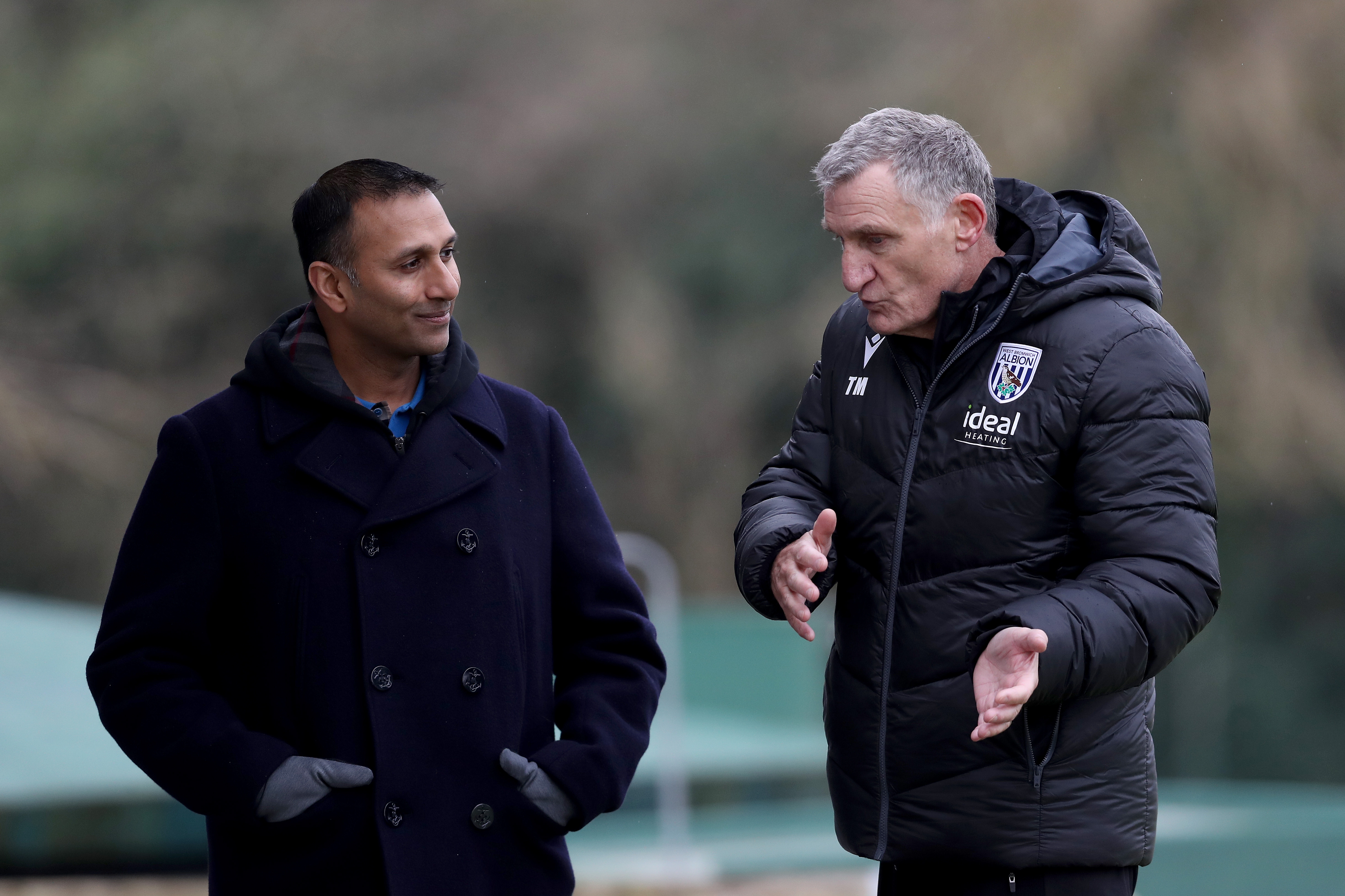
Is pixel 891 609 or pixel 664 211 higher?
pixel 664 211

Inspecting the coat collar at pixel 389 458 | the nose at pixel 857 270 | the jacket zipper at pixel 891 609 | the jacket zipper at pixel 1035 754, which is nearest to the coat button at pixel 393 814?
the coat collar at pixel 389 458

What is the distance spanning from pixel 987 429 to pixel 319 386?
1.15 metres

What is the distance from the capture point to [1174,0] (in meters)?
13.0

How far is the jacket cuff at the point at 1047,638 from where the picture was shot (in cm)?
256

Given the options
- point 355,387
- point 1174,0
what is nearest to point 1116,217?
point 355,387

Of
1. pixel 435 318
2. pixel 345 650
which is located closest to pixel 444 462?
pixel 435 318

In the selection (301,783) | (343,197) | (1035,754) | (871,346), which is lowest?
(1035,754)

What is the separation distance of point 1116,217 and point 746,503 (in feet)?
2.73

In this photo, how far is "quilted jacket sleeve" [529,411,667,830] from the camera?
309 cm

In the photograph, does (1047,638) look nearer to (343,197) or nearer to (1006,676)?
(1006,676)

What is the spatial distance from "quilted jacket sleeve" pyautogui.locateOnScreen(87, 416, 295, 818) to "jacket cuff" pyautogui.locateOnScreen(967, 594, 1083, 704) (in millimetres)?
1160

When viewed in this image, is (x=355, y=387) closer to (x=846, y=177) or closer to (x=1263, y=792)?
(x=846, y=177)

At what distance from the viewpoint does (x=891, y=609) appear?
2922 mm

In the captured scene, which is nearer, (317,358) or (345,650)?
(345,650)
